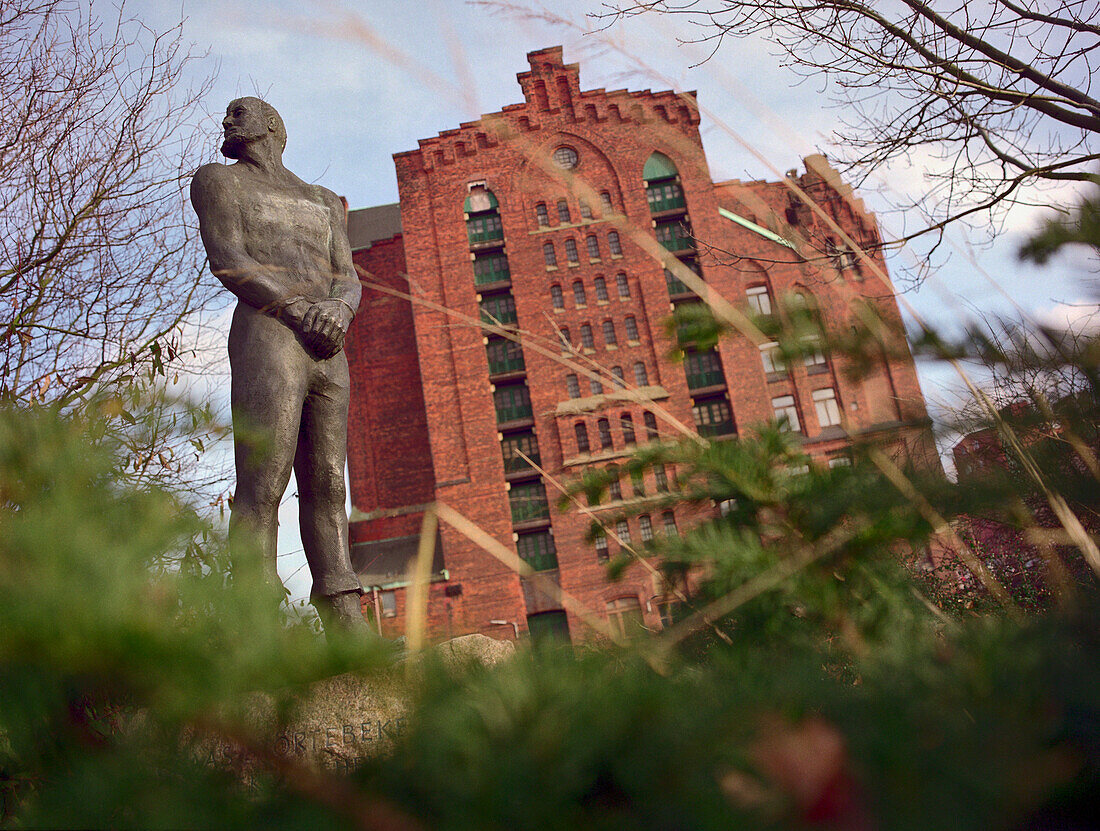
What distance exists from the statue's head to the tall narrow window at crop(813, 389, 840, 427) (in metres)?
28.4

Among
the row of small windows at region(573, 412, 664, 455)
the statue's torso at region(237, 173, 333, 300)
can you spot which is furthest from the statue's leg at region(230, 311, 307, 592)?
the row of small windows at region(573, 412, 664, 455)

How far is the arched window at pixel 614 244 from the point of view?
1219 inches

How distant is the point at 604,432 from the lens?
2905cm

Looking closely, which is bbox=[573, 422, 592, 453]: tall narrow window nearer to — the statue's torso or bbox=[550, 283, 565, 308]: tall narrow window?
bbox=[550, 283, 565, 308]: tall narrow window

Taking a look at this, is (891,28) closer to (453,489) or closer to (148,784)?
(148,784)

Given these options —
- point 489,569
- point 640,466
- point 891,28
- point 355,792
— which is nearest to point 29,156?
point 891,28

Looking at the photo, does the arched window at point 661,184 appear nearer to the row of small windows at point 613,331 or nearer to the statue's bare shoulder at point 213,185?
the row of small windows at point 613,331

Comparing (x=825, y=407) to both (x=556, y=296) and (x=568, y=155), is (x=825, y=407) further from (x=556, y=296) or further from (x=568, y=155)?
(x=568, y=155)

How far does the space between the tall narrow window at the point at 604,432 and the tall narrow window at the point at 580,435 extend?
48 centimetres

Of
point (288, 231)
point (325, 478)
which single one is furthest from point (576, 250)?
point (325, 478)

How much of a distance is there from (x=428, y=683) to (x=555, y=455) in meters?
28.2

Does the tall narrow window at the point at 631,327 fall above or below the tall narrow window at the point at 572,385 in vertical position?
above

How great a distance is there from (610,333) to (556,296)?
7.92 ft

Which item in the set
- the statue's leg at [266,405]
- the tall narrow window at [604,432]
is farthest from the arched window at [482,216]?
the statue's leg at [266,405]
